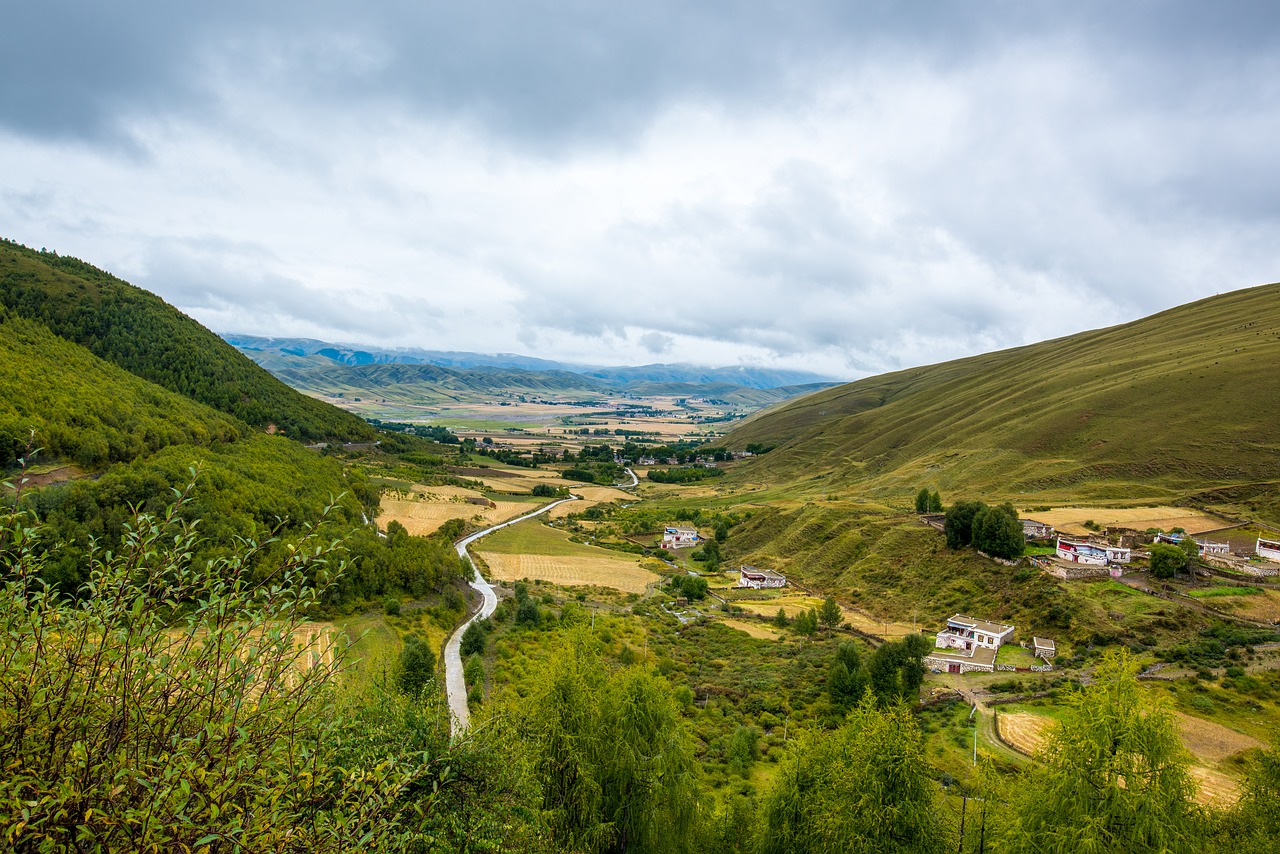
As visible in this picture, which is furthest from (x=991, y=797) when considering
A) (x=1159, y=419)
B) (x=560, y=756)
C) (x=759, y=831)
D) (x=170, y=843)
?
(x=1159, y=419)

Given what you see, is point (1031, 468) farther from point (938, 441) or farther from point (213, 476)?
point (213, 476)

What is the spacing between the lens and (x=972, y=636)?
49375 millimetres

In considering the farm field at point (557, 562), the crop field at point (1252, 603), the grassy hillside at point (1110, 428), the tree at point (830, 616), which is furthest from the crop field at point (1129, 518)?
the farm field at point (557, 562)

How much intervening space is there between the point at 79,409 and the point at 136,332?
60.1m

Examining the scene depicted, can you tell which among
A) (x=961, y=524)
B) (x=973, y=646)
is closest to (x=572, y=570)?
(x=973, y=646)

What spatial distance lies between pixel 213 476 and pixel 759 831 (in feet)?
159

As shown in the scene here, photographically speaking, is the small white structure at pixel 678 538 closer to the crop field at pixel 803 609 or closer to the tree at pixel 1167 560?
the crop field at pixel 803 609

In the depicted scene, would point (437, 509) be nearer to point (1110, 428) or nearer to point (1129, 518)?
point (1129, 518)

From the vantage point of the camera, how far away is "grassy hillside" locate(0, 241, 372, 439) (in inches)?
3423

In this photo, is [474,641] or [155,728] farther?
[474,641]

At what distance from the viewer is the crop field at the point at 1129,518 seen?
219 ft

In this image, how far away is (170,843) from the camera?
549 cm

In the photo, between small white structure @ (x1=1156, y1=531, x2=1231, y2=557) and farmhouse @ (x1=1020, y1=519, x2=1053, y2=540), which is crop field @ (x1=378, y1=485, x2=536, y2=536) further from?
small white structure @ (x1=1156, y1=531, x2=1231, y2=557)

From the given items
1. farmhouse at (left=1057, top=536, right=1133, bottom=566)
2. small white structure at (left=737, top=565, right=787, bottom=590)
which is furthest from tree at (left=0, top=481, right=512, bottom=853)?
small white structure at (left=737, top=565, right=787, bottom=590)
